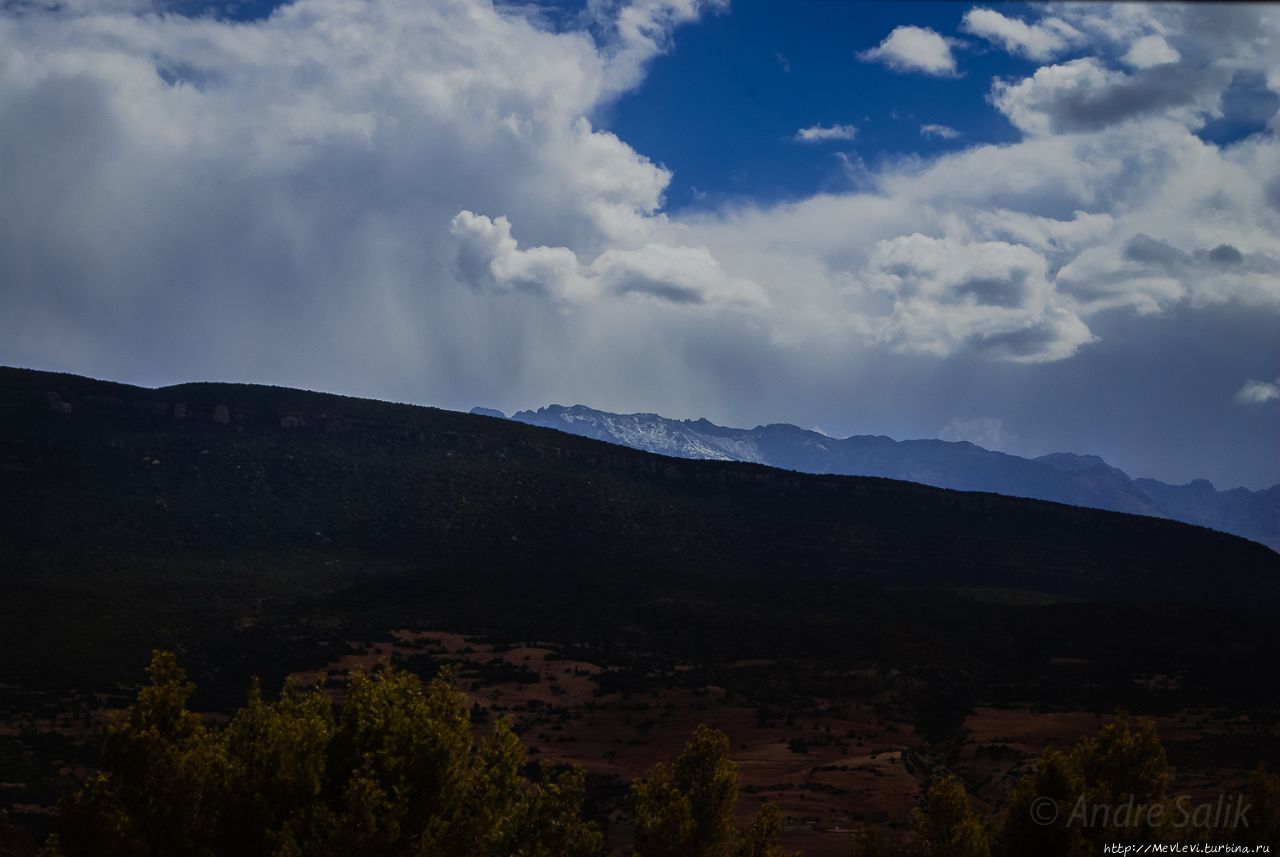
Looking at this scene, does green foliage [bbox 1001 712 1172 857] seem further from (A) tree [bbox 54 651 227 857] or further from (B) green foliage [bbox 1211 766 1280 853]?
(A) tree [bbox 54 651 227 857]

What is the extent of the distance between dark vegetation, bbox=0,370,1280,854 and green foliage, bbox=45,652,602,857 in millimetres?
21374

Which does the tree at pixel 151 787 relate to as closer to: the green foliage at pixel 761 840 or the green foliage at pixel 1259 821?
the green foliage at pixel 761 840

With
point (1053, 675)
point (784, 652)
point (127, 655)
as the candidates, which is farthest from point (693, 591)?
point (127, 655)

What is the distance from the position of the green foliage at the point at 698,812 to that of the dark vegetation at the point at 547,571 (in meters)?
23.3

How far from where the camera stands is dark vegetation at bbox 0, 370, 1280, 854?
189ft

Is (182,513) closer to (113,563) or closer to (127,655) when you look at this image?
(113,563)

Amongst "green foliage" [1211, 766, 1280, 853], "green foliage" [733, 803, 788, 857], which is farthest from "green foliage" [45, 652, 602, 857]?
"green foliage" [1211, 766, 1280, 853]

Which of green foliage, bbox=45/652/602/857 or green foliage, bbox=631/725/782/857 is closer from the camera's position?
green foliage, bbox=45/652/602/857

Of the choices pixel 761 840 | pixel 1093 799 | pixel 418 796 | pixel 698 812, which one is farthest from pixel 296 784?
pixel 1093 799

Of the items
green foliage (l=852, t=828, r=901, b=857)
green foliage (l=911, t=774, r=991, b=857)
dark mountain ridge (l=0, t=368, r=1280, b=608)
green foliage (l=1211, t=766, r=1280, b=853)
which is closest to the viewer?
green foliage (l=1211, t=766, r=1280, b=853)

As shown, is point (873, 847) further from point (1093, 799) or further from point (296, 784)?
point (296, 784)

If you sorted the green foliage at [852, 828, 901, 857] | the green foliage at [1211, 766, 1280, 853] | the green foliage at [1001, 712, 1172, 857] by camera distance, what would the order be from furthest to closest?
the green foliage at [852, 828, 901, 857] < the green foliage at [1001, 712, 1172, 857] < the green foliage at [1211, 766, 1280, 853]

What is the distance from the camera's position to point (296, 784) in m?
14.0

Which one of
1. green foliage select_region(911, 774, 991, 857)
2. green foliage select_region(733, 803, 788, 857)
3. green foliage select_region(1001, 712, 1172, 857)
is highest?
green foliage select_region(1001, 712, 1172, 857)
